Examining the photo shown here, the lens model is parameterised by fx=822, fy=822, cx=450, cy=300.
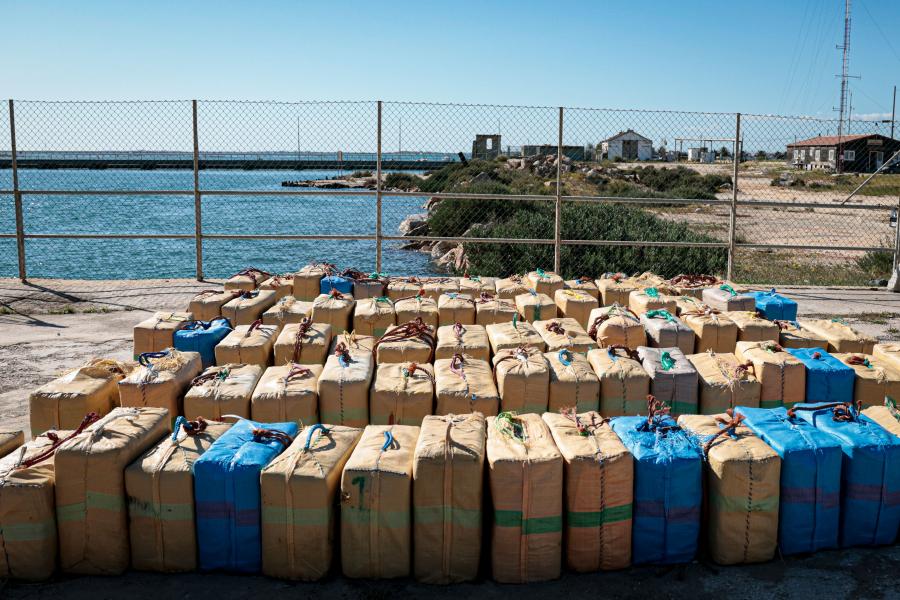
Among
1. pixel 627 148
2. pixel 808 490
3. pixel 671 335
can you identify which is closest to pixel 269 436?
pixel 808 490

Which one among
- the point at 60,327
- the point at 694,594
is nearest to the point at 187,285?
the point at 60,327

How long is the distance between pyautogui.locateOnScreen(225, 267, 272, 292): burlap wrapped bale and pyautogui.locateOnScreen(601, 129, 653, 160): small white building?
7.56 metres

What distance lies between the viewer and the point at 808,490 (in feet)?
15.6

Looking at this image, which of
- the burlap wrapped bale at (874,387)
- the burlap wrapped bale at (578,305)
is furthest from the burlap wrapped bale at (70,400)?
the burlap wrapped bale at (874,387)

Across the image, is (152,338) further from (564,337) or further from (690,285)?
(690,285)

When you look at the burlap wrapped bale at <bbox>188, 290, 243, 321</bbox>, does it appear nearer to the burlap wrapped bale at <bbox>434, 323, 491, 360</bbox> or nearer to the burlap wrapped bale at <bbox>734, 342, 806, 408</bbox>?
the burlap wrapped bale at <bbox>434, 323, 491, 360</bbox>

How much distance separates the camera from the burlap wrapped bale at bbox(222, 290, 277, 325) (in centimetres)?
792

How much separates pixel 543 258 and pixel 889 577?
12.3 metres

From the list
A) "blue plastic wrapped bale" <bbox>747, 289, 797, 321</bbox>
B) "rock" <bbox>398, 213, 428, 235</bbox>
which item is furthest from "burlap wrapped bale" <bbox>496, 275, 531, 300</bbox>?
"rock" <bbox>398, 213, 428, 235</bbox>

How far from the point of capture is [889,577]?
4609 mm

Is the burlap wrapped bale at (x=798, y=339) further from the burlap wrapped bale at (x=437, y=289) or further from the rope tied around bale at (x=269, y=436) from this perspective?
the rope tied around bale at (x=269, y=436)

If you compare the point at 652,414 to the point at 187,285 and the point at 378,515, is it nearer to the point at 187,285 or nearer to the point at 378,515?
the point at 378,515

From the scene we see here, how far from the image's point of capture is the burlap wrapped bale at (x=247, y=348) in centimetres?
667

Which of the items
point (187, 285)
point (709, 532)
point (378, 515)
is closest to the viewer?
point (378, 515)
